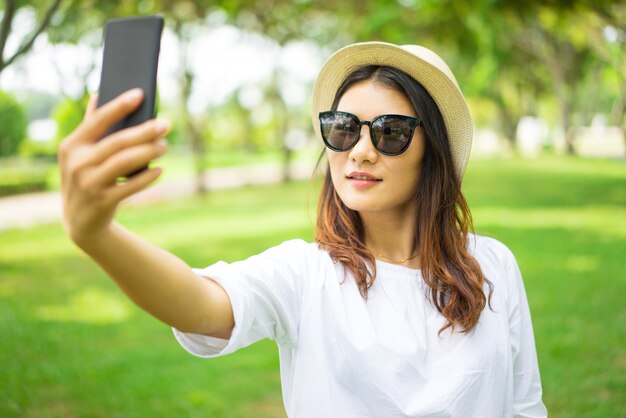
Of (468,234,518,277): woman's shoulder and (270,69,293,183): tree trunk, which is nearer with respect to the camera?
(468,234,518,277): woman's shoulder

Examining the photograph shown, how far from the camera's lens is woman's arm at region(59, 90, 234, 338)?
0.95 meters

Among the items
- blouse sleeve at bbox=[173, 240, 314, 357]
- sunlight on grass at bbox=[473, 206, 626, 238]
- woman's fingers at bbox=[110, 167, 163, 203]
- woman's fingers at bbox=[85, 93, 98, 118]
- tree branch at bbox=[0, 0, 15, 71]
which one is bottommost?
sunlight on grass at bbox=[473, 206, 626, 238]

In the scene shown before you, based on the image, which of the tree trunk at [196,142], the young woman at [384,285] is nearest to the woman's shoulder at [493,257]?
the young woman at [384,285]

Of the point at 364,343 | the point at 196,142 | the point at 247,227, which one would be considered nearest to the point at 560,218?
the point at 247,227

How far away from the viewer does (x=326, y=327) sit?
5.54 feet

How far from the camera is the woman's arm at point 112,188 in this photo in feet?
3.12

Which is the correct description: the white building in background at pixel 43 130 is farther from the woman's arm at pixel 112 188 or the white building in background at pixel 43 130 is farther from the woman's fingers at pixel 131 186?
the woman's fingers at pixel 131 186

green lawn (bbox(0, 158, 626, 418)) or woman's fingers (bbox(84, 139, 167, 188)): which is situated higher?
woman's fingers (bbox(84, 139, 167, 188))

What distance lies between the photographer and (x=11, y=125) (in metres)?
25.1

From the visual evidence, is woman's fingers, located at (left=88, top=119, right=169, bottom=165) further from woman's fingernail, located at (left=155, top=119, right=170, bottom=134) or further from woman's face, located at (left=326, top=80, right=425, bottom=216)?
woman's face, located at (left=326, top=80, right=425, bottom=216)

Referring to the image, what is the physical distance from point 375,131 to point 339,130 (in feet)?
0.37

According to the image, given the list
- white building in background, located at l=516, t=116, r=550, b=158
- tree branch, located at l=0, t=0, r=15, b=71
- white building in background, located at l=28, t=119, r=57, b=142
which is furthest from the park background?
white building in background, located at l=516, t=116, r=550, b=158

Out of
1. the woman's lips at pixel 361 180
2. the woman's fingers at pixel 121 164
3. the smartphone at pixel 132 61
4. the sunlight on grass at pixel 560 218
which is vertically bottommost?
the sunlight on grass at pixel 560 218

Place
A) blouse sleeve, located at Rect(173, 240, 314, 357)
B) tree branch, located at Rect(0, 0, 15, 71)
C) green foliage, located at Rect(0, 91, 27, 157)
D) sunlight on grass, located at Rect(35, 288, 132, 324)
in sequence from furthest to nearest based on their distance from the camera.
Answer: green foliage, located at Rect(0, 91, 27, 157)
sunlight on grass, located at Rect(35, 288, 132, 324)
tree branch, located at Rect(0, 0, 15, 71)
blouse sleeve, located at Rect(173, 240, 314, 357)
